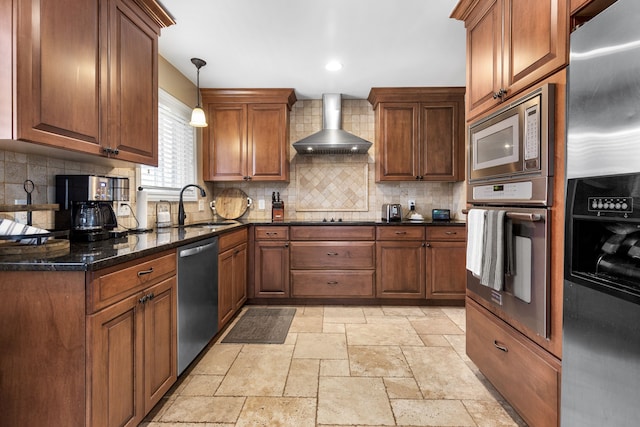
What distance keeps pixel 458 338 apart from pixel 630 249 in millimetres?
1836

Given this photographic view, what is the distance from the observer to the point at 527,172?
1407 millimetres

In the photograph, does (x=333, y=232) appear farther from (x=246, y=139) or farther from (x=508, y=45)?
(x=508, y=45)

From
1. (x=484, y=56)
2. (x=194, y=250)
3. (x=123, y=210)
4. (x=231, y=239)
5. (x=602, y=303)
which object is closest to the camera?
(x=602, y=303)

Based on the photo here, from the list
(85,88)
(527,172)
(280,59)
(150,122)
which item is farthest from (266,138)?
(527,172)

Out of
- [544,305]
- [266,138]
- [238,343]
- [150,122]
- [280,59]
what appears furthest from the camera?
[266,138]

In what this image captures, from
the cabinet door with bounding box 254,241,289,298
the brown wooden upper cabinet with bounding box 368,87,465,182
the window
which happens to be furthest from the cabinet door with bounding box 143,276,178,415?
the brown wooden upper cabinet with bounding box 368,87,465,182

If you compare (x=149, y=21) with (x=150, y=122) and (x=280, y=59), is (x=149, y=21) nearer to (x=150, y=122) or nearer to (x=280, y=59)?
(x=150, y=122)

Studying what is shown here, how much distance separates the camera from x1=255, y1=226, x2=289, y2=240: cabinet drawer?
341 cm

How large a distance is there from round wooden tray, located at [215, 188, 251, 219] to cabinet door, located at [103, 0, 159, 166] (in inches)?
70.4

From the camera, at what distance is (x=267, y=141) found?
3.65 meters

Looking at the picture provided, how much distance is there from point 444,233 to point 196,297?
252 cm

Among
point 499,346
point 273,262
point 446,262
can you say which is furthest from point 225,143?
point 499,346

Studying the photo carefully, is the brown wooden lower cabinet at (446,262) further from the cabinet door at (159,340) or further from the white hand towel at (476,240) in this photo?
the cabinet door at (159,340)

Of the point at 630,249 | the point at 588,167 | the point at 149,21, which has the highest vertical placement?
the point at 149,21
